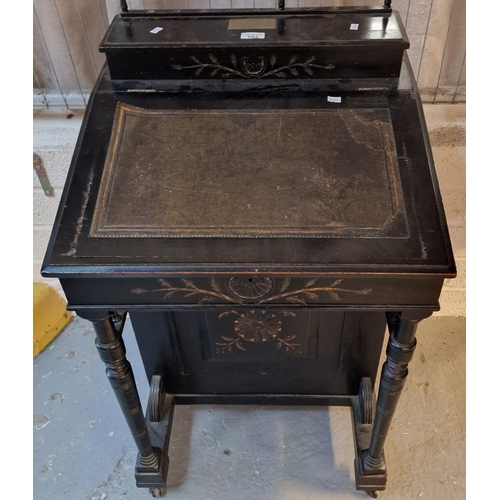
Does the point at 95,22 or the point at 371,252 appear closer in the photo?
the point at 371,252

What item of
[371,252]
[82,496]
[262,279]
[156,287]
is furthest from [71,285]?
[82,496]

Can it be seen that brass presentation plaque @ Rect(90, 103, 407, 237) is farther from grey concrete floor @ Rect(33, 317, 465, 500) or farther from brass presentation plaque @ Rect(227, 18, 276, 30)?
grey concrete floor @ Rect(33, 317, 465, 500)

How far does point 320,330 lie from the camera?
6.24ft

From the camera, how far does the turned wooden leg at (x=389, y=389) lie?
1418 mm

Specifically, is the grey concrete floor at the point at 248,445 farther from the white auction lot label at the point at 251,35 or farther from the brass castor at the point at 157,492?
the white auction lot label at the point at 251,35

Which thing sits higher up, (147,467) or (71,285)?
(71,285)

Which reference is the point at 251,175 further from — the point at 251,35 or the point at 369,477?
the point at 369,477

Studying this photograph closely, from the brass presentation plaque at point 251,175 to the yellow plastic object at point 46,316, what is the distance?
1.17 metres

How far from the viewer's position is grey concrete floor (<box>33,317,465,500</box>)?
1.95 meters

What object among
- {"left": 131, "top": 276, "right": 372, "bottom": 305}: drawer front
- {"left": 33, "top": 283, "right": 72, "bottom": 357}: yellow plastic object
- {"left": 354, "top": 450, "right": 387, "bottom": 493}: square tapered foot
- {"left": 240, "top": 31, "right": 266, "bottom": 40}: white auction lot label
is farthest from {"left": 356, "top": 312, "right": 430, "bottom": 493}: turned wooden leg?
{"left": 33, "top": 283, "right": 72, "bottom": 357}: yellow plastic object

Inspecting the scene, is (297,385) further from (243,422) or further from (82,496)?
(82,496)

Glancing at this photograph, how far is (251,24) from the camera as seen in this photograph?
1.59 metres

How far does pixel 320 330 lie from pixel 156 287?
748 millimetres

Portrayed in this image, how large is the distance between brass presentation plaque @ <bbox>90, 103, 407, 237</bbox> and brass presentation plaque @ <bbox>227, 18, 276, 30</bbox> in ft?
0.79
